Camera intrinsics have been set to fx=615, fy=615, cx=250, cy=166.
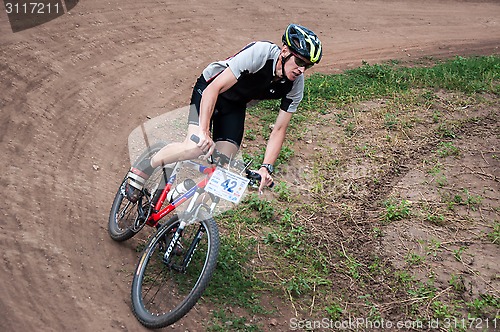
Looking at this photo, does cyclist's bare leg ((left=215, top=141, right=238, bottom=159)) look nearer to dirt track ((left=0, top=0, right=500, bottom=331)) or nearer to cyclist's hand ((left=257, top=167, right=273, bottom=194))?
cyclist's hand ((left=257, top=167, right=273, bottom=194))

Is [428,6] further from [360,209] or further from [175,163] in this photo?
[175,163]

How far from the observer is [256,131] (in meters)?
8.41

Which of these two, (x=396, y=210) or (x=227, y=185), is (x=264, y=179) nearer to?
(x=227, y=185)

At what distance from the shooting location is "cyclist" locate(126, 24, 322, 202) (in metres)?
4.94

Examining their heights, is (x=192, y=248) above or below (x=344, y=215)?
above

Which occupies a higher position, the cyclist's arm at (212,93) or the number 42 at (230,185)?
the cyclist's arm at (212,93)

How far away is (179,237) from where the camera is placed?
16.2 ft

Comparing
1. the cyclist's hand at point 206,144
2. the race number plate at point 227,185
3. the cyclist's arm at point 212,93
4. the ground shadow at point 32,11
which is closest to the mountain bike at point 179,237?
the race number plate at point 227,185

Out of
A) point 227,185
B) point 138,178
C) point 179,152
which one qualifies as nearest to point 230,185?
point 227,185

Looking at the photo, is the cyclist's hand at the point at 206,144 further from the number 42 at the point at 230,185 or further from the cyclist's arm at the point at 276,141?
the cyclist's arm at the point at 276,141

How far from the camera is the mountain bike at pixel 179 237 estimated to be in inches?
183

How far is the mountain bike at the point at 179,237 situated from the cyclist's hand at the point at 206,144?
0.13 metres

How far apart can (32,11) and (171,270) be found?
6.37m

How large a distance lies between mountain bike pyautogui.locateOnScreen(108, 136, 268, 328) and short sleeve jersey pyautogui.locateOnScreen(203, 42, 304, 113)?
2.48 feet
